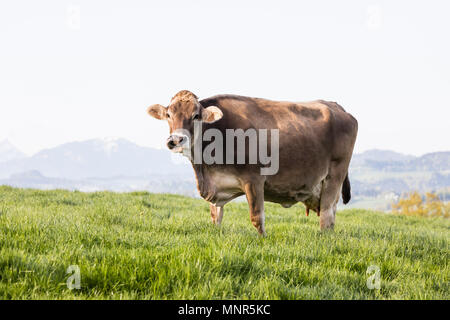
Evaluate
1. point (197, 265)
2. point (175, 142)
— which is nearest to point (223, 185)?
point (175, 142)

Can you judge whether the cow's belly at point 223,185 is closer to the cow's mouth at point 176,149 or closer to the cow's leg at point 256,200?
the cow's leg at point 256,200

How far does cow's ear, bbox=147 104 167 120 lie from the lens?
20.3ft

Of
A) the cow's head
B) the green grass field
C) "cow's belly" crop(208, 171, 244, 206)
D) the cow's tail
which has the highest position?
the cow's head

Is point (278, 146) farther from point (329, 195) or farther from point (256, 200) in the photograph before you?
point (329, 195)

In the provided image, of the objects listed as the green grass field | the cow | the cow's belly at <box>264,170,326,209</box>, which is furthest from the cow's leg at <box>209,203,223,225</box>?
the cow's belly at <box>264,170,326,209</box>

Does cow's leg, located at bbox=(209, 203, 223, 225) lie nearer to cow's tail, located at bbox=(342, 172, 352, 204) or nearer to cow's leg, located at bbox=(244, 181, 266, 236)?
cow's leg, located at bbox=(244, 181, 266, 236)

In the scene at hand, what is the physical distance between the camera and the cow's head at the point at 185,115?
18.4 ft

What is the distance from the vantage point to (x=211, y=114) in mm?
5836

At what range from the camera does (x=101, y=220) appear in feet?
22.1

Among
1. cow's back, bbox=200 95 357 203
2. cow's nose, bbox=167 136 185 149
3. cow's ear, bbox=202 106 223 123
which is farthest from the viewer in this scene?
cow's back, bbox=200 95 357 203

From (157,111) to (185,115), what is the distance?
746 millimetres
